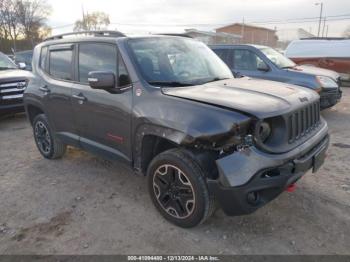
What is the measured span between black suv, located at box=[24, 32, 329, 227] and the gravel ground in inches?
12.1

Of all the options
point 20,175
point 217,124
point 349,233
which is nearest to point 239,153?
point 217,124

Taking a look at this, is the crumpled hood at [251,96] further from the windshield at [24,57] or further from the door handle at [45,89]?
the windshield at [24,57]

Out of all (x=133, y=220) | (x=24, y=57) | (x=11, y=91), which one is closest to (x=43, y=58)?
(x=133, y=220)

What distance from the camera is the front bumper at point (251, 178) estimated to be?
8.91ft

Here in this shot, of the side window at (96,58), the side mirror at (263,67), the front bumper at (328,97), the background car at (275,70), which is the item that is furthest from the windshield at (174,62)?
the front bumper at (328,97)

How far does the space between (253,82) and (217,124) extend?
1395 mm

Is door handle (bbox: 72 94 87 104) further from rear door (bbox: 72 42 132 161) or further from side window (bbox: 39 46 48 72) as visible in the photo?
side window (bbox: 39 46 48 72)

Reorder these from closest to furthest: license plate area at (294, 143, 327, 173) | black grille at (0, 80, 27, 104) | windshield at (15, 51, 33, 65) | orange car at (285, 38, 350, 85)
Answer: license plate area at (294, 143, 327, 173) → black grille at (0, 80, 27, 104) → orange car at (285, 38, 350, 85) → windshield at (15, 51, 33, 65)

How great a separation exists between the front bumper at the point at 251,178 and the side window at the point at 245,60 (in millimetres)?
5552

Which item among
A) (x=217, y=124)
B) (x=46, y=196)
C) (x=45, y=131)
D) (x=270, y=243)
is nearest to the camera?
(x=217, y=124)

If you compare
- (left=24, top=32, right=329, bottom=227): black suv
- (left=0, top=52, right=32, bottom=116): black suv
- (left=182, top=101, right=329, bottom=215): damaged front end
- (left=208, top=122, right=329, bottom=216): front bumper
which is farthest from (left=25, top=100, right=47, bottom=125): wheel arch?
Answer: (left=208, top=122, right=329, bottom=216): front bumper

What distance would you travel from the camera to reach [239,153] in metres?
2.76

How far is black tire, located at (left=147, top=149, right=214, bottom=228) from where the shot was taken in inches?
117

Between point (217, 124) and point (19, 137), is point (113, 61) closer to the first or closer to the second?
point (217, 124)
